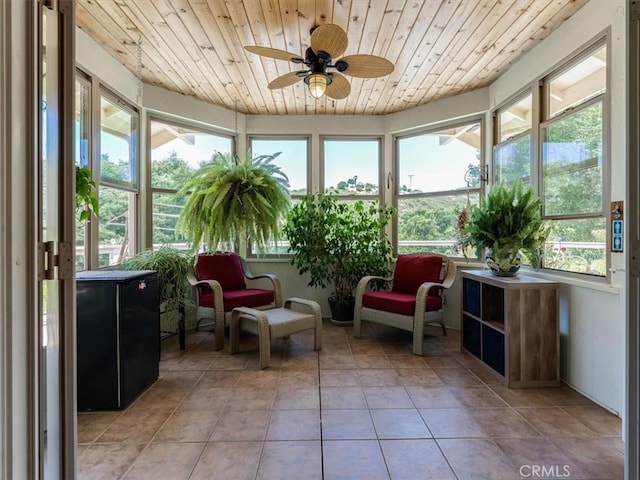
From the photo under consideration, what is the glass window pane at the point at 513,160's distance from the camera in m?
2.99

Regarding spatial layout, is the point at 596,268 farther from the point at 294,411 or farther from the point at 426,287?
the point at 294,411

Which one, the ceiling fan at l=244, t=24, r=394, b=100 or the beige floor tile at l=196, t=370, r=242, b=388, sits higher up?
the ceiling fan at l=244, t=24, r=394, b=100

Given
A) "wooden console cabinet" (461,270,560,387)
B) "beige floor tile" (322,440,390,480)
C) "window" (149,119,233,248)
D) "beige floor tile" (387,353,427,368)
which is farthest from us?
"window" (149,119,233,248)

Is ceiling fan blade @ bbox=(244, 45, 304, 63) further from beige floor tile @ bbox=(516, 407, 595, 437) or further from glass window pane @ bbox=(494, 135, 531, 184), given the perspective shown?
beige floor tile @ bbox=(516, 407, 595, 437)

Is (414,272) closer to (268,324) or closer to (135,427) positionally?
(268,324)

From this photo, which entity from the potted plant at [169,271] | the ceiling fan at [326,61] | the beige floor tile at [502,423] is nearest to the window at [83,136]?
the potted plant at [169,271]

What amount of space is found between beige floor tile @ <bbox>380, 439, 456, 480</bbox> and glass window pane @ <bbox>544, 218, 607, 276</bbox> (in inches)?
63.5

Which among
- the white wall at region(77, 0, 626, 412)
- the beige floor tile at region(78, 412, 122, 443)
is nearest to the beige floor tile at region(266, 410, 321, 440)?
the beige floor tile at region(78, 412, 122, 443)

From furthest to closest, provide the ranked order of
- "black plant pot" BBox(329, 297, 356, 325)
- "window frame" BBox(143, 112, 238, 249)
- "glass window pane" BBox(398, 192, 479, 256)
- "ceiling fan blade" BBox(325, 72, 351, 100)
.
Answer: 1. "black plant pot" BBox(329, 297, 356, 325)
2. "glass window pane" BBox(398, 192, 479, 256)
3. "window frame" BBox(143, 112, 238, 249)
4. "ceiling fan blade" BBox(325, 72, 351, 100)

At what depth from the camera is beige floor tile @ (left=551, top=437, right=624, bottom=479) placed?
1538 mm


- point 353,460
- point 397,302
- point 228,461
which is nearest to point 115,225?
point 228,461

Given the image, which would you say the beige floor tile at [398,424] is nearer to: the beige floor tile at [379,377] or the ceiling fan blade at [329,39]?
the beige floor tile at [379,377]

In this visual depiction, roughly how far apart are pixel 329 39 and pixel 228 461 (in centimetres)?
241

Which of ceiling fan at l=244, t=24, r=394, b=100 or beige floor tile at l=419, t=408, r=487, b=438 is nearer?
beige floor tile at l=419, t=408, r=487, b=438
